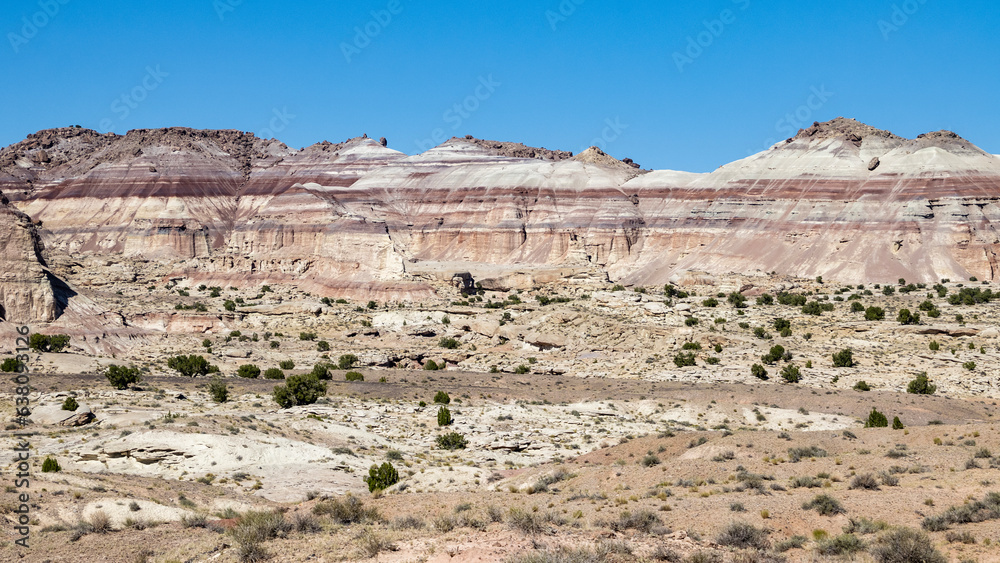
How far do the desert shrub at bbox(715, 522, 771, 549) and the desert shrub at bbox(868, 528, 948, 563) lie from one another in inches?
63.1

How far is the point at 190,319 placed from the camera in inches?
2522

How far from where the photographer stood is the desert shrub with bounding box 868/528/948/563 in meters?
12.9

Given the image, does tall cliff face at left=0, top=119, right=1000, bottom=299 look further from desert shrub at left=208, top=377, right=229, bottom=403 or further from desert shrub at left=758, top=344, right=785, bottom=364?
desert shrub at left=208, top=377, right=229, bottom=403

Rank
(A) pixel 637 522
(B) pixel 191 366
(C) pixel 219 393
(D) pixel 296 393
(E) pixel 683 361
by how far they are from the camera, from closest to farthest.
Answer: (A) pixel 637 522 < (D) pixel 296 393 < (C) pixel 219 393 < (B) pixel 191 366 < (E) pixel 683 361

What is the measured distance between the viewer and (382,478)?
23.2 m

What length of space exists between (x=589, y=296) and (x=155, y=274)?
50274 mm

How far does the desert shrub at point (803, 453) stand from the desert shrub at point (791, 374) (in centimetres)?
2166

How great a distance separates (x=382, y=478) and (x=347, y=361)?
29.9m

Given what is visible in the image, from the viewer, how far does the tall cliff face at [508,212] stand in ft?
302

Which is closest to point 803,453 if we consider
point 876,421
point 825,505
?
point 825,505

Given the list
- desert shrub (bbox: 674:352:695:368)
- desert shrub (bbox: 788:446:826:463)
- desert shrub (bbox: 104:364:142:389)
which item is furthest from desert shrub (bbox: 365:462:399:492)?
desert shrub (bbox: 674:352:695:368)

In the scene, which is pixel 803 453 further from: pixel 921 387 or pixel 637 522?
pixel 921 387

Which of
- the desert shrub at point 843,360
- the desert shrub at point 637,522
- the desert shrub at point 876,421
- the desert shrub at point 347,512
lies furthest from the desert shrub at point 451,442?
the desert shrub at point 843,360

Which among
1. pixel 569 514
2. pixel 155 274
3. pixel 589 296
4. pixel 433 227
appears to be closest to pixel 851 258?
pixel 589 296
